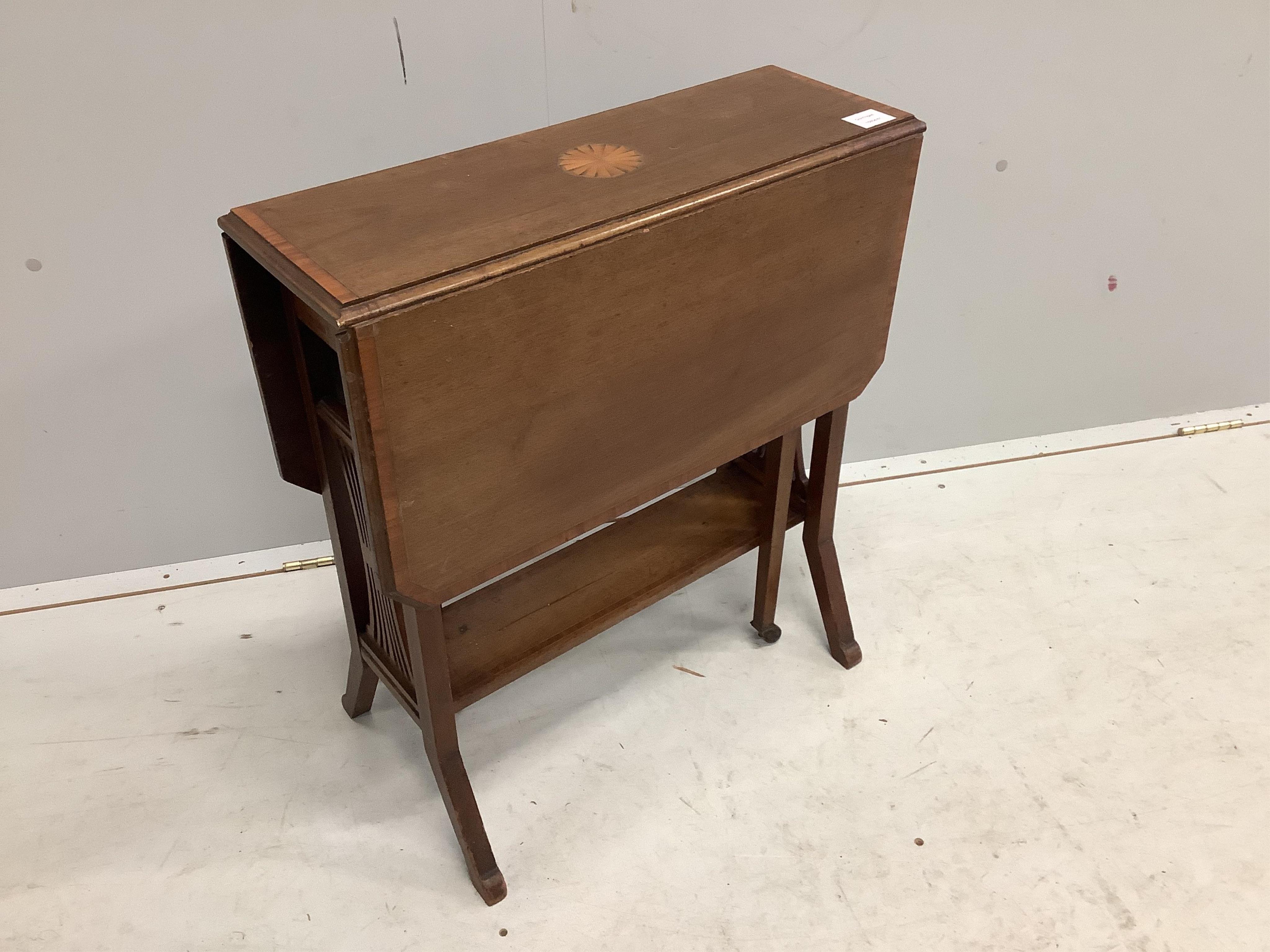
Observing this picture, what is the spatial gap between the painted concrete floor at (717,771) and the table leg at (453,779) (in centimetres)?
4

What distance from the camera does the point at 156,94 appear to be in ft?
5.31

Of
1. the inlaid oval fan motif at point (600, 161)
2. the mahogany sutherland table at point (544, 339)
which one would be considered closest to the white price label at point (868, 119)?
the mahogany sutherland table at point (544, 339)

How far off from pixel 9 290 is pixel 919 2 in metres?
1.65

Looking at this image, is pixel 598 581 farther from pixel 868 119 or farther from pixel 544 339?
pixel 868 119

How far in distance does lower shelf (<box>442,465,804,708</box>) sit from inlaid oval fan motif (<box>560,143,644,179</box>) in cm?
69

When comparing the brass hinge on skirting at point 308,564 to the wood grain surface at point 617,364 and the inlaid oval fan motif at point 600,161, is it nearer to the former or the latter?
the wood grain surface at point 617,364

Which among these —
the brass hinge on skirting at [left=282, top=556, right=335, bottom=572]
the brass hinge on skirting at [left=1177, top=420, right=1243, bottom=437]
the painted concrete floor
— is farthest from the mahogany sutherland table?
the brass hinge on skirting at [left=1177, top=420, right=1243, bottom=437]

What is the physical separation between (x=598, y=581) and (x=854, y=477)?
907 mm

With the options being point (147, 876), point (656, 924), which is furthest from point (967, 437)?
point (147, 876)

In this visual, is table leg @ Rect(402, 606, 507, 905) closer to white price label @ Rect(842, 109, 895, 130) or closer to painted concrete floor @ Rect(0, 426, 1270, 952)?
painted concrete floor @ Rect(0, 426, 1270, 952)

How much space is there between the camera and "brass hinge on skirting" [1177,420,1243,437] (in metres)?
2.55

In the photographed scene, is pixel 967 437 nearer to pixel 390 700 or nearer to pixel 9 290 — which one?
pixel 390 700

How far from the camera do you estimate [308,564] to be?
7.07 feet

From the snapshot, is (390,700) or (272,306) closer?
(272,306)
